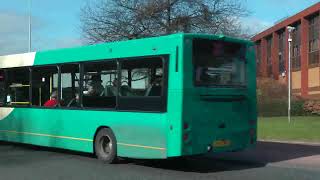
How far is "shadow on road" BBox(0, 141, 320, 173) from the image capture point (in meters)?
14.2

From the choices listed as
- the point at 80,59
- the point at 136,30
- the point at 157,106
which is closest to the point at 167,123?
the point at 157,106

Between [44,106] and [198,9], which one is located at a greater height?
[198,9]

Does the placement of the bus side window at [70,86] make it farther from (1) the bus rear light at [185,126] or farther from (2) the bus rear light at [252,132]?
(2) the bus rear light at [252,132]

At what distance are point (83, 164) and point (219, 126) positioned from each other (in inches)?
141

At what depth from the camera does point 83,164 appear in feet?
47.8

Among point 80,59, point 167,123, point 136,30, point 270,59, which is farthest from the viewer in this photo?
point 270,59

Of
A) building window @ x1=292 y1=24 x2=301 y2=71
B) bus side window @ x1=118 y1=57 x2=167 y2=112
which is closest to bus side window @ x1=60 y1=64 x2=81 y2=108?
bus side window @ x1=118 y1=57 x2=167 y2=112

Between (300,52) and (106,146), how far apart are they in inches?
2263

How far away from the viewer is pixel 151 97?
1326 centimetres

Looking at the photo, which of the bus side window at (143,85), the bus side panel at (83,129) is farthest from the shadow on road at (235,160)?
the bus side window at (143,85)

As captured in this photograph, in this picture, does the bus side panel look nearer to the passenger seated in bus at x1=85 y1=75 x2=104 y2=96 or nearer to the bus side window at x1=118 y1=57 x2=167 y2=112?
the bus side window at x1=118 y1=57 x2=167 y2=112

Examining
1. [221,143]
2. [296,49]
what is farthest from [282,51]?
[221,143]

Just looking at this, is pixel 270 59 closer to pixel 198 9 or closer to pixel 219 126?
pixel 198 9

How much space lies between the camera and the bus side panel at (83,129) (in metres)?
13.2
